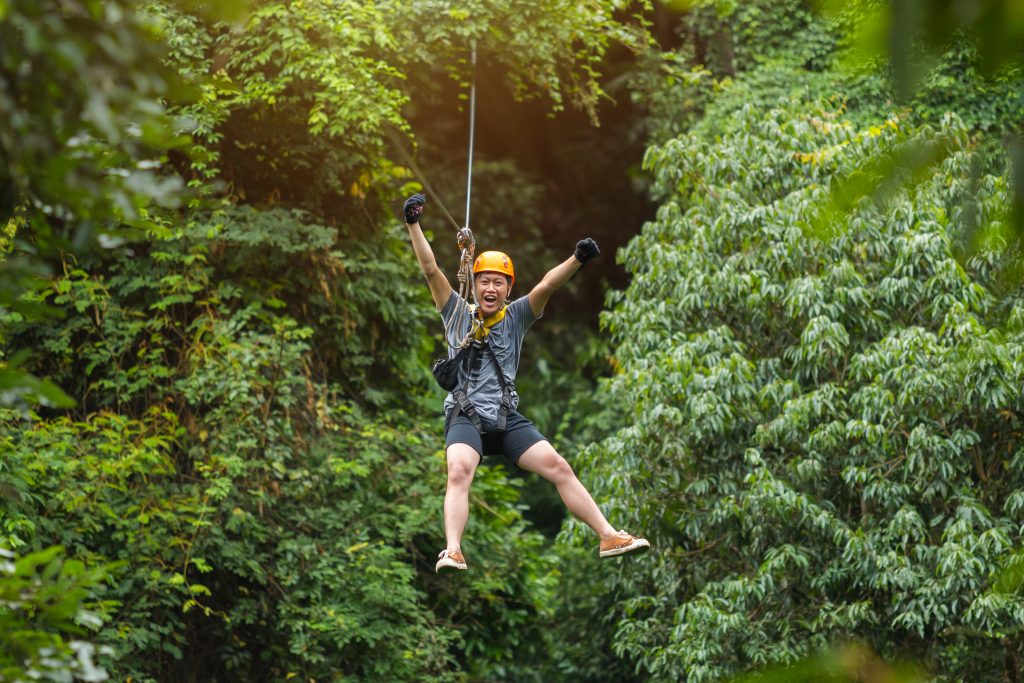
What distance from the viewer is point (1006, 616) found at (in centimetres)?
819

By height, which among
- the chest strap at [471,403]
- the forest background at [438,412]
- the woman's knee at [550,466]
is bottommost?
the forest background at [438,412]

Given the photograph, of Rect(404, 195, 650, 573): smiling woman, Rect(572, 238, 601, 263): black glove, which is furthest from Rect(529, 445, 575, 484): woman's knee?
Rect(572, 238, 601, 263): black glove

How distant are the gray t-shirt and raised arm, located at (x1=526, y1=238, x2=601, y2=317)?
0.48 feet

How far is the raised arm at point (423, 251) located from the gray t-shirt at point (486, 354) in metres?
0.11

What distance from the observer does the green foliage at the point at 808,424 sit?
8641mm

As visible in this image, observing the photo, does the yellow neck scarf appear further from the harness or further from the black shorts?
the black shorts

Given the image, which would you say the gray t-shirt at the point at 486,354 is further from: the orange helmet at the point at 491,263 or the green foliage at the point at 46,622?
the green foliage at the point at 46,622

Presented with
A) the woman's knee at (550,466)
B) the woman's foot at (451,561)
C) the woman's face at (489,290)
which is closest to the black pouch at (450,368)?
the woman's face at (489,290)

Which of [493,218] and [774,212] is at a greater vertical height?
[774,212]

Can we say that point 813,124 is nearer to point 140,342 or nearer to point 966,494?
point 966,494

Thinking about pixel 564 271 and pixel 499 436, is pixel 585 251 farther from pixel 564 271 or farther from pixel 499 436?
pixel 499 436

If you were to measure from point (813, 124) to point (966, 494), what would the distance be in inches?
128

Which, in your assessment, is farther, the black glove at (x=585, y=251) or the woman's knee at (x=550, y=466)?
the woman's knee at (x=550, y=466)

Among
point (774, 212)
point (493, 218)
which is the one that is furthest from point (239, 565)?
point (493, 218)
